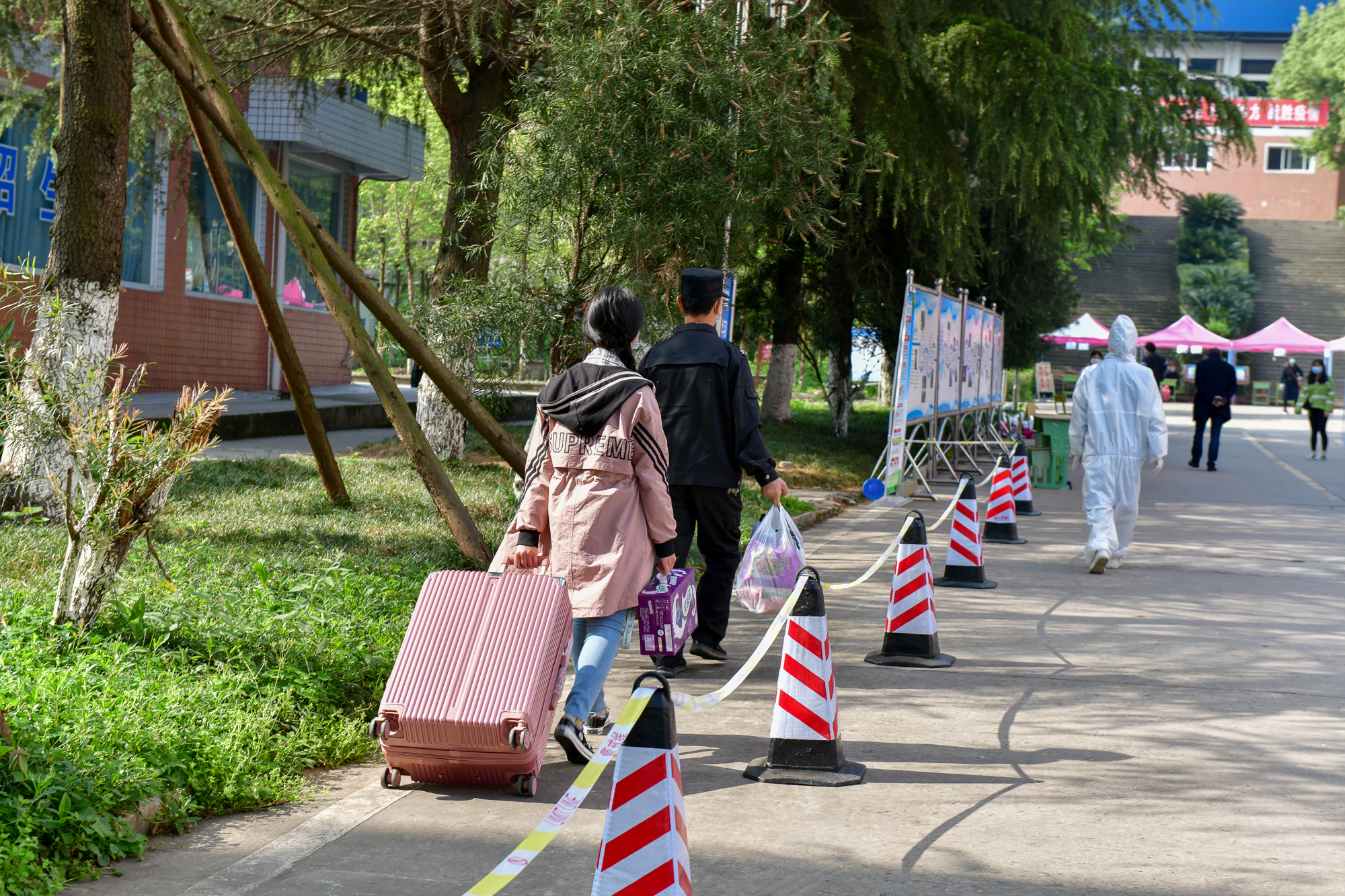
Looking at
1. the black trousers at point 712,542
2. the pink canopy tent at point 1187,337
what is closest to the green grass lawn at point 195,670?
the black trousers at point 712,542

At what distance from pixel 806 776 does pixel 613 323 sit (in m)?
1.98

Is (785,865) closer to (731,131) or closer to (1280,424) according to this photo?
(731,131)

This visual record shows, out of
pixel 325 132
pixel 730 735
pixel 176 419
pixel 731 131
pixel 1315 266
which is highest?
pixel 1315 266

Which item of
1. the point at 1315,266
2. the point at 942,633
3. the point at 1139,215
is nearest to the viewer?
the point at 942,633

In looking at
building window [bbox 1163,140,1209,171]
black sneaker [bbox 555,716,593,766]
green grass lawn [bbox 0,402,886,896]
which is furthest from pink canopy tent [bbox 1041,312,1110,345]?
black sneaker [bbox 555,716,593,766]

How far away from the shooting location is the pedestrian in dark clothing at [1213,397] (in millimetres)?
20984

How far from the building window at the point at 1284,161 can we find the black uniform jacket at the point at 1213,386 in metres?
63.9

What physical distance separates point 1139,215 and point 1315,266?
10890 millimetres

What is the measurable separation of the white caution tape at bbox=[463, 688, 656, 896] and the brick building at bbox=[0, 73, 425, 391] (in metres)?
12.8

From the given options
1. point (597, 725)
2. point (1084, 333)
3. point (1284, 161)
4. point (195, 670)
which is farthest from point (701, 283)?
point (1284, 161)

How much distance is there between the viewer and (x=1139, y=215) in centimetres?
7381

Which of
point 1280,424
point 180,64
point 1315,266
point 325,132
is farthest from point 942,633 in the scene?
point 1315,266

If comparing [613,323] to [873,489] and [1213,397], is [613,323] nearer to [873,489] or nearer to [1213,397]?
[873,489]

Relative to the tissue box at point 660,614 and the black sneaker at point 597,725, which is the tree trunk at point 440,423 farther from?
the black sneaker at point 597,725
